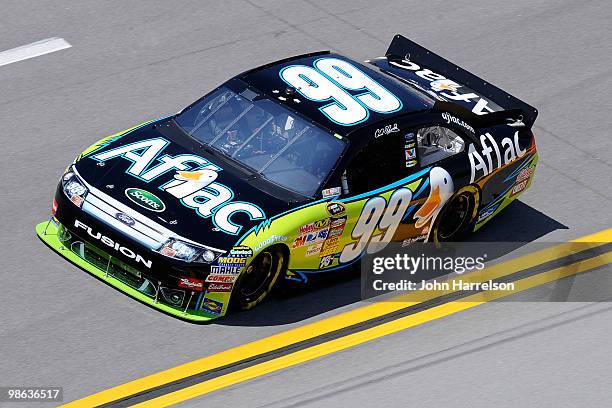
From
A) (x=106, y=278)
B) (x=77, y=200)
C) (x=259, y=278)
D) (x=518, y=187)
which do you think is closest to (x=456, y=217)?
(x=518, y=187)

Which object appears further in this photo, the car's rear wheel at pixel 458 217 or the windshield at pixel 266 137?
the car's rear wheel at pixel 458 217

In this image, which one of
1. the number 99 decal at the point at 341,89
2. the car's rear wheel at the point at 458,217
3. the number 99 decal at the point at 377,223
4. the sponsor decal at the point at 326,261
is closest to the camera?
the sponsor decal at the point at 326,261

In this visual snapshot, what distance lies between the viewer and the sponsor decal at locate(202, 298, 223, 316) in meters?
9.79

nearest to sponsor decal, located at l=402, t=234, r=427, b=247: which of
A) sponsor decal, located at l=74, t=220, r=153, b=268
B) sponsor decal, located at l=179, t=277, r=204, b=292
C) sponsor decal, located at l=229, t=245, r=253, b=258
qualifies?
sponsor decal, located at l=229, t=245, r=253, b=258

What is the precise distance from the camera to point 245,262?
9.72 m

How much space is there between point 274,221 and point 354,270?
1061mm

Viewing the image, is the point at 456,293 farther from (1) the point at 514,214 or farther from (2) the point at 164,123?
(2) the point at 164,123

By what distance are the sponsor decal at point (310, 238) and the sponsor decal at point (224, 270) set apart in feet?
1.80

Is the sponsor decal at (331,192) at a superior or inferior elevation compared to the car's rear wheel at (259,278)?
superior

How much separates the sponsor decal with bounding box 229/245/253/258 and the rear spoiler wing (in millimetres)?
2522

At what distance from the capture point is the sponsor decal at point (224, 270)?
9.61 m

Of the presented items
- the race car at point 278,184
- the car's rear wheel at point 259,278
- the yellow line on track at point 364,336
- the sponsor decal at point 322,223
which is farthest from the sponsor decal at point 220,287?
the sponsor decal at point 322,223

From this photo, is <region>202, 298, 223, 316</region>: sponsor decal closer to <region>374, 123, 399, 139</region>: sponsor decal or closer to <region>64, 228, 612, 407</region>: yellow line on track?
<region>64, 228, 612, 407</region>: yellow line on track

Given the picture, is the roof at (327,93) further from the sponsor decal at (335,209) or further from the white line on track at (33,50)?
the white line on track at (33,50)
